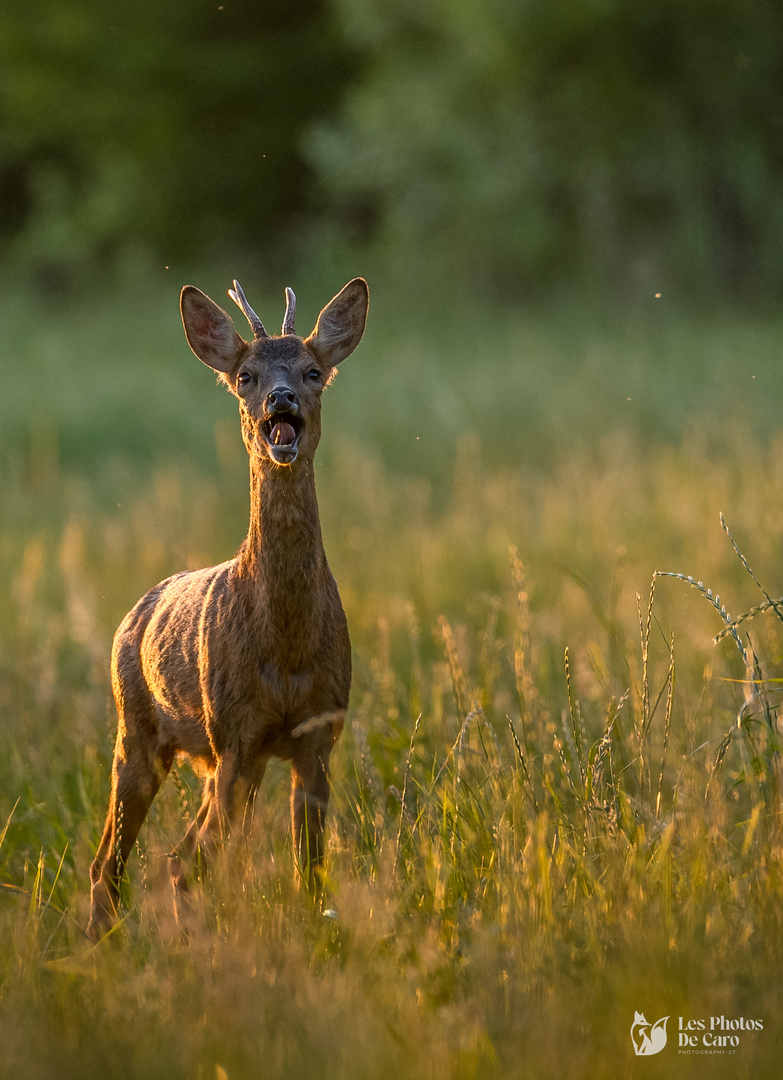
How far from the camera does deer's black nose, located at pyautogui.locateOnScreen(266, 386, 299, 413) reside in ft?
12.6

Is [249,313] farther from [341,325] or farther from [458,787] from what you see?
[458,787]

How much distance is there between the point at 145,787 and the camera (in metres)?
4.34

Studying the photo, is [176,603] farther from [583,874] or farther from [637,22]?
[637,22]

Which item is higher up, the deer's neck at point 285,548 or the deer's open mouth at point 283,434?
the deer's open mouth at point 283,434

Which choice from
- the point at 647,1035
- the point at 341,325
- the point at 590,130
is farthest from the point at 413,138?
the point at 647,1035

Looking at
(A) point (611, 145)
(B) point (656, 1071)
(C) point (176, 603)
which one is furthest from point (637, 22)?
(B) point (656, 1071)

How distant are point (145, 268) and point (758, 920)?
30979 mm

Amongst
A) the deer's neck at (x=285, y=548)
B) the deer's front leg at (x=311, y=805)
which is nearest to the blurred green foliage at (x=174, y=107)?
the deer's neck at (x=285, y=548)

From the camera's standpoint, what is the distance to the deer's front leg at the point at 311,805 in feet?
13.0

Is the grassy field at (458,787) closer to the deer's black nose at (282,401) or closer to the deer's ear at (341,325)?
the deer's black nose at (282,401)

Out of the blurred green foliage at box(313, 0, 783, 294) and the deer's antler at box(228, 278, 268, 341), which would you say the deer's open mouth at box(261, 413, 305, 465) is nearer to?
the deer's antler at box(228, 278, 268, 341)

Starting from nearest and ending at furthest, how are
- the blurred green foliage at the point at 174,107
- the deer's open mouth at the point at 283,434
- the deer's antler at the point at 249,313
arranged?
the deer's open mouth at the point at 283,434
the deer's antler at the point at 249,313
the blurred green foliage at the point at 174,107

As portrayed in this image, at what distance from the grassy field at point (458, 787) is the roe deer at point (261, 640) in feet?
0.64

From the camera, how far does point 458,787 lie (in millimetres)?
4281
